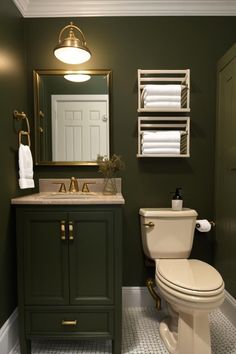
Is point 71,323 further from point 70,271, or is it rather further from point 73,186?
point 73,186

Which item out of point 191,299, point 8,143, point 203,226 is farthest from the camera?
point 203,226

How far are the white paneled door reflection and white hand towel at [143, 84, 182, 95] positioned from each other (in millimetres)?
342

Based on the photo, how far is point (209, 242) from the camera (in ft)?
6.50

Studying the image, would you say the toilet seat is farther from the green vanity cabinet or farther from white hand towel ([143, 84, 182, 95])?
white hand towel ([143, 84, 182, 95])

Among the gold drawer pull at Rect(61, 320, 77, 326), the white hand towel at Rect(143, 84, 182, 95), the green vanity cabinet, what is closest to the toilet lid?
the green vanity cabinet

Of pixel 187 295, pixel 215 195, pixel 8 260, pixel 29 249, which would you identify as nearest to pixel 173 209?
pixel 215 195

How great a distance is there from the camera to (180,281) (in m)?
1.31

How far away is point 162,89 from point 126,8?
2.32 feet

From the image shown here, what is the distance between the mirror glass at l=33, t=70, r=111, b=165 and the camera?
1890mm

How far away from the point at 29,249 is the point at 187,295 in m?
0.93

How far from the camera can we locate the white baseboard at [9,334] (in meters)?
1.40

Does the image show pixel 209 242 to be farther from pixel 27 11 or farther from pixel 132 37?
pixel 27 11

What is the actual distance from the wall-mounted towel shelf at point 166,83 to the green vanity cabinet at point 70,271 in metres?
0.88

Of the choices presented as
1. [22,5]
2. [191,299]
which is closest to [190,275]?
[191,299]
